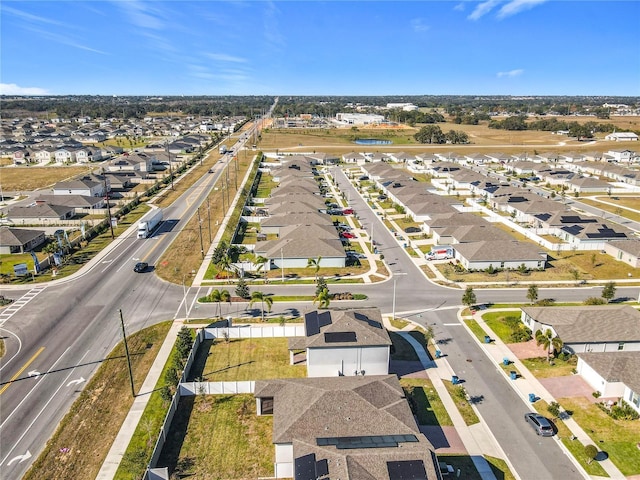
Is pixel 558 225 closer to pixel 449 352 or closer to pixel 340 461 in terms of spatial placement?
pixel 449 352

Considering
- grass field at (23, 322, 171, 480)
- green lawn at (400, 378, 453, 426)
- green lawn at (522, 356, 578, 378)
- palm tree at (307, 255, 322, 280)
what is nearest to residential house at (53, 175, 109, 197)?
palm tree at (307, 255, 322, 280)

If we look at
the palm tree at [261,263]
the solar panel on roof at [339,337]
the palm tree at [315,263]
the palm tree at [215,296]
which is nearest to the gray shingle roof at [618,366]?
the solar panel on roof at [339,337]

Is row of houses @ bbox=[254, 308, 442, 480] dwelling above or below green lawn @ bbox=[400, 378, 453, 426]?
above

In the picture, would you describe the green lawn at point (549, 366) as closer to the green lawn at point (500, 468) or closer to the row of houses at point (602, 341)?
the row of houses at point (602, 341)

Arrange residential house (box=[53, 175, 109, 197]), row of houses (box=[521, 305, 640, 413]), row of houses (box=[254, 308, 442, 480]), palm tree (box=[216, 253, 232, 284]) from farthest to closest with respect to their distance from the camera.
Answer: residential house (box=[53, 175, 109, 197]) → palm tree (box=[216, 253, 232, 284]) → row of houses (box=[521, 305, 640, 413]) → row of houses (box=[254, 308, 442, 480])

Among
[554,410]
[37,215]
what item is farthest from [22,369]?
[37,215]

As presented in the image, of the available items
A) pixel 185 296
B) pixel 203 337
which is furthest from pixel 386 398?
pixel 185 296

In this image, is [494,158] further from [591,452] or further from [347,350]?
[591,452]

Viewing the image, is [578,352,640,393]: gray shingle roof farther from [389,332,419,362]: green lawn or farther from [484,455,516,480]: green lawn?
[389,332,419,362]: green lawn
